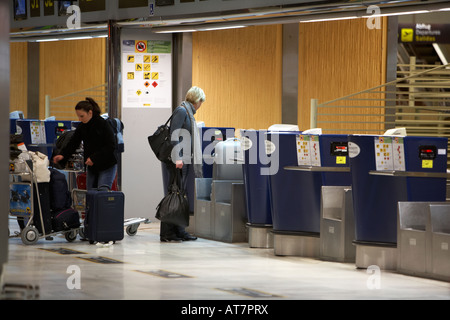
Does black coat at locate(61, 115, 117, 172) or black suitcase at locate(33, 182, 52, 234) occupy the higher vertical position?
black coat at locate(61, 115, 117, 172)

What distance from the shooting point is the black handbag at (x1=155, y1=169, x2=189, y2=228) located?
898 cm

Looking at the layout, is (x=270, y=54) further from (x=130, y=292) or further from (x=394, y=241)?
(x=130, y=292)

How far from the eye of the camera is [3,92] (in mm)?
5133

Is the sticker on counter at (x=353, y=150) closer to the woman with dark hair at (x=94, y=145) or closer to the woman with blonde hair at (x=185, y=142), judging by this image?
the woman with blonde hair at (x=185, y=142)

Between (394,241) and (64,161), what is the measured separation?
3.79 meters

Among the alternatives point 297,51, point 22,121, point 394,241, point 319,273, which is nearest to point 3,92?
point 319,273

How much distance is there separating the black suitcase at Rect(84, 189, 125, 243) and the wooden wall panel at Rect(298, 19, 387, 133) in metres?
4.53
